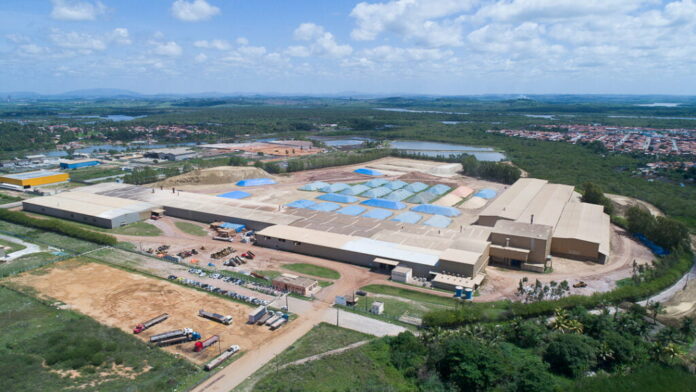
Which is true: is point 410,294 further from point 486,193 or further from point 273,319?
point 486,193

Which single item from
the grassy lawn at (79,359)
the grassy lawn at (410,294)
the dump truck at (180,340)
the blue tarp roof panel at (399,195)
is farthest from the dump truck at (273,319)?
the blue tarp roof panel at (399,195)

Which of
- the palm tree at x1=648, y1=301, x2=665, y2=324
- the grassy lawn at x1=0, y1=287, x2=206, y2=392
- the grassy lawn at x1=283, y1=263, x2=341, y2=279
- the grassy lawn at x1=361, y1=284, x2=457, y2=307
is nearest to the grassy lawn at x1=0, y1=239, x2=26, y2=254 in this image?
the grassy lawn at x1=0, y1=287, x2=206, y2=392

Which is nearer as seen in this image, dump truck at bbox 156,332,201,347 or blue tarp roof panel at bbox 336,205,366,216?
dump truck at bbox 156,332,201,347

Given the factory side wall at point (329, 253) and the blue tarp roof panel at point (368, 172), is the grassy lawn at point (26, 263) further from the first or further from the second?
the blue tarp roof panel at point (368, 172)

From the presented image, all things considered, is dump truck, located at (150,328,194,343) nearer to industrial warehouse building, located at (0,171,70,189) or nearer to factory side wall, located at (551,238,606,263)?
factory side wall, located at (551,238,606,263)

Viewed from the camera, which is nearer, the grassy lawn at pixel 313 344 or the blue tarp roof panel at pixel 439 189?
the grassy lawn at pixel 313 344

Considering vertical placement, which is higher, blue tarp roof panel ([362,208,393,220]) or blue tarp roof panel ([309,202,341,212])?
blue tarp roof panel ([309,202,341,212])
